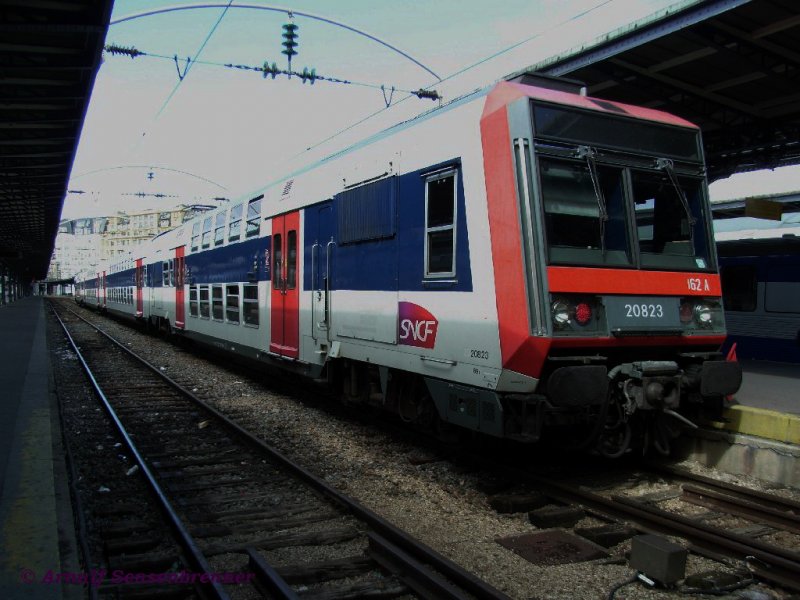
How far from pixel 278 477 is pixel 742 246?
10845 mm

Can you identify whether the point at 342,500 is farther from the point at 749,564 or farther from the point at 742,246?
the point at 742,246

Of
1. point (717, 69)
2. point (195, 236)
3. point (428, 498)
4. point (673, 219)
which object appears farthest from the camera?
point (195, 236)

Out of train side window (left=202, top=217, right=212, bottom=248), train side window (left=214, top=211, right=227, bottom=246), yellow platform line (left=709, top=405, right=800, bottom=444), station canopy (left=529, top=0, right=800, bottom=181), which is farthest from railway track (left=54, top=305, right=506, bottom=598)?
station canopy (left=529, top=0, right=800, bottom=181)

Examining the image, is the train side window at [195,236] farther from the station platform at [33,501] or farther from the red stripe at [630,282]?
the red stripe at [630,282]

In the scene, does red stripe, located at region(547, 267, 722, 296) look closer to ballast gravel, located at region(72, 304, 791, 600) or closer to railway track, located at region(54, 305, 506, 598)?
ballast gravel, located at region(72, 304, 791, 600)

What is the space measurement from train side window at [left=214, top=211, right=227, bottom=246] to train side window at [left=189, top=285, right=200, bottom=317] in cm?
216

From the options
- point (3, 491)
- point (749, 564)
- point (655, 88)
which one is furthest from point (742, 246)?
point (3, 491)

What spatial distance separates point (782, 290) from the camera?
11852 mm

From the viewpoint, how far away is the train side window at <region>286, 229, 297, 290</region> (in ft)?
29.4

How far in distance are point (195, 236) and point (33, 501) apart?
11.0 m

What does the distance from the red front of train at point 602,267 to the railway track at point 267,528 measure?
4.62 ft

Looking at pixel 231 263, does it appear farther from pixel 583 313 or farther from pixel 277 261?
pixel 583 313

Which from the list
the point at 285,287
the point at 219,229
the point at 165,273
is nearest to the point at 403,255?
the point at 285,287

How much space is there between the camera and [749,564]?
4176mm
